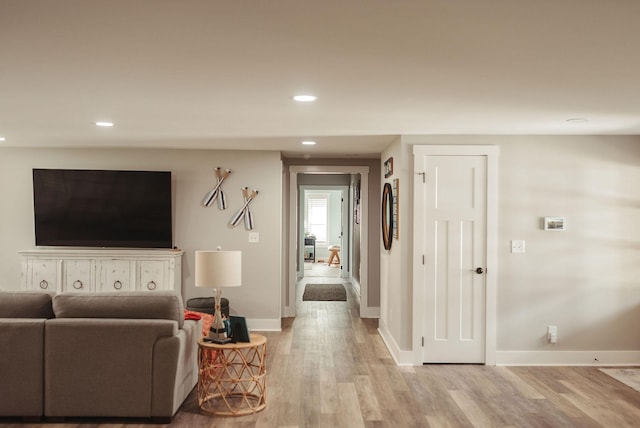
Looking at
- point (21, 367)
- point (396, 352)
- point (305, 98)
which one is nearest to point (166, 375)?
point (21, 367)

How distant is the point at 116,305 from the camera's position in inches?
151

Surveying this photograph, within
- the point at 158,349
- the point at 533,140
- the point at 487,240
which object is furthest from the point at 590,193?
the point at 158,349

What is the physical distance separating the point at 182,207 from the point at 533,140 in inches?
158

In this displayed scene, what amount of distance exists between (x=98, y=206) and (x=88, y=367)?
11.2ft

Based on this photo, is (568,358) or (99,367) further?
(568,358)

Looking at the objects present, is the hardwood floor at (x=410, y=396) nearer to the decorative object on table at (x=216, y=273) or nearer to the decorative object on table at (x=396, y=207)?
the decorative object on table at (x=216, y=273)

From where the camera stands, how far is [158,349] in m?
3.76

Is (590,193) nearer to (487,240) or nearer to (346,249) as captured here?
(487,240)

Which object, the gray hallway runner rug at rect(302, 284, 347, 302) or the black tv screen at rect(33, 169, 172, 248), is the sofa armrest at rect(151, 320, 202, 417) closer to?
the black tv screen at rect(33, 169, 172, 248)

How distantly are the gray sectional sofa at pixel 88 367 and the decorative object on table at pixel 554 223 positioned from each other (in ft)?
11.8

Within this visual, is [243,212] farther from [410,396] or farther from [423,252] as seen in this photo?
[410,396]

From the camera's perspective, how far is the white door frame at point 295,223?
7996 mm

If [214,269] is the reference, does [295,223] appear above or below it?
above

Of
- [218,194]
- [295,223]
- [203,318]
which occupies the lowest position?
[203,318]
